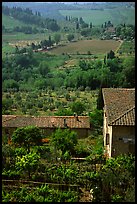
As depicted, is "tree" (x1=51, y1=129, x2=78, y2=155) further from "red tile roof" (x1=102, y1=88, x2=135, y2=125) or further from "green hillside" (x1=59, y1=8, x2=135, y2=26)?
"green hillside" (x1=59, y1=8, x2=135, y2=26)

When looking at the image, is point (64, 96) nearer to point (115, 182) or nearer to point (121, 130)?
point (121, 130)

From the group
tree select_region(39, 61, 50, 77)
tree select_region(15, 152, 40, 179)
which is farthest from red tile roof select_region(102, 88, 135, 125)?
tree select_region(39, 61, 50, 77)

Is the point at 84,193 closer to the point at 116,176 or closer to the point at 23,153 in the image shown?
the point at 116,176

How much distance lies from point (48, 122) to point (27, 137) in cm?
394

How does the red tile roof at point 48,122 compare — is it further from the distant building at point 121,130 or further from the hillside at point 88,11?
the hillside at point 88,11

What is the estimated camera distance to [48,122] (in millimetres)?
18750

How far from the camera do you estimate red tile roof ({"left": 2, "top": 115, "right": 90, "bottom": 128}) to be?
60.7 ft

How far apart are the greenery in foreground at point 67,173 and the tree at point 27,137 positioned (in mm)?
1215

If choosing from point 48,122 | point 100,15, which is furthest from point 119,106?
point 100,15

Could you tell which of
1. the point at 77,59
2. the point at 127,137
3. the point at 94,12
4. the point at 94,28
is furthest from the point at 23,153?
the point at 94,12

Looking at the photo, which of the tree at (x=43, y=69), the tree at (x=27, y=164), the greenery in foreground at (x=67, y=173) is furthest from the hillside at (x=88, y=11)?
the tree at (x=27, y=164)

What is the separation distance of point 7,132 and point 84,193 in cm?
924

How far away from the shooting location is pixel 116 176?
10.0m

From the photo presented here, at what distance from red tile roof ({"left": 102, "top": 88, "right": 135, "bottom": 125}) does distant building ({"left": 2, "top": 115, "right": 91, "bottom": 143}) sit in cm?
346
